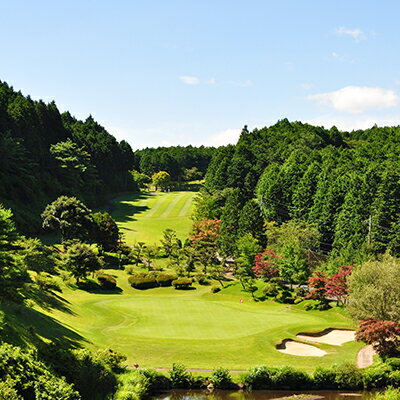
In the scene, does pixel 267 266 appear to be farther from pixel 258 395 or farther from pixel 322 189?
pixel 258 395

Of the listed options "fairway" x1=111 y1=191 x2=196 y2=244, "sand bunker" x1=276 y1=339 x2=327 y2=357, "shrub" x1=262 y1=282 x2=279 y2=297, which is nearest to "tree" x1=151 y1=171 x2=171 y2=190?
"fairway" x1=111 y1=191 x2=196 y2=244

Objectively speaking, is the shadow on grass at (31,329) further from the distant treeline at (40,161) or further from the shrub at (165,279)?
the distant treeline at (40,161)

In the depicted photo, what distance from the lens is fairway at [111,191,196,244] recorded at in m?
105

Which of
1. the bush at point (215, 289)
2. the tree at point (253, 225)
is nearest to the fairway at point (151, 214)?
the tree at point (253, 225)

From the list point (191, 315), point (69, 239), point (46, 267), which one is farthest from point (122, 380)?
point (69, 239)

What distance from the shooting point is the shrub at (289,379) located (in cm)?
3594

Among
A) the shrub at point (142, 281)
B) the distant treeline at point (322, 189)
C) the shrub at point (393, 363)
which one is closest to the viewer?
the shrub at point (393, 363)

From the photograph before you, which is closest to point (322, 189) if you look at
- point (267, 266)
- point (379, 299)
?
point (267, 266)

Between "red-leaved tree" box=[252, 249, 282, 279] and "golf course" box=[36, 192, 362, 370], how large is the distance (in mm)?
3243

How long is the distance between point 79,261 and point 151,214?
61708 mm

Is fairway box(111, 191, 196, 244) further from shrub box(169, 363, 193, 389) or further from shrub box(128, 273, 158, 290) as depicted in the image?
shrub box(169, 363, 193, 389)

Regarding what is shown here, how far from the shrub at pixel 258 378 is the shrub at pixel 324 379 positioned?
3583 mm

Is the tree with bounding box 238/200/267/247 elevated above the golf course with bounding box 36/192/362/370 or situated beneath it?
elevated above

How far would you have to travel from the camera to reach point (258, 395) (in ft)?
115
